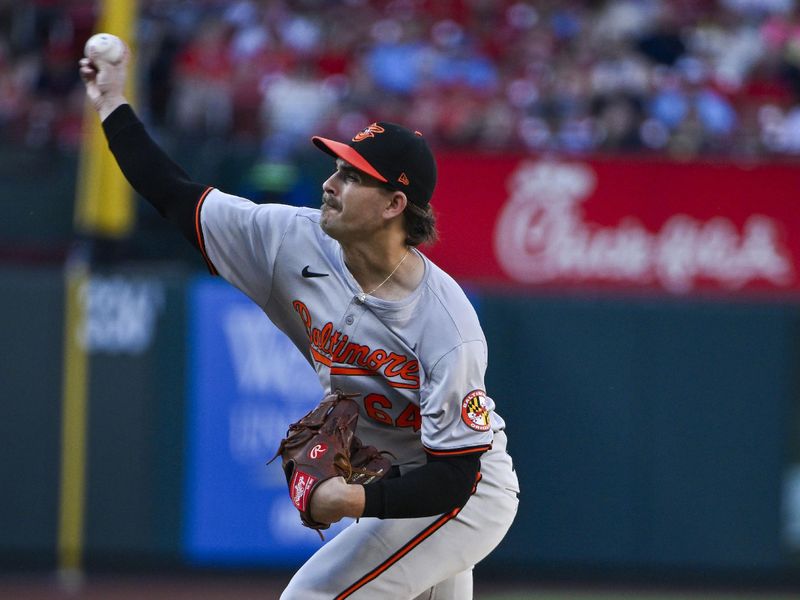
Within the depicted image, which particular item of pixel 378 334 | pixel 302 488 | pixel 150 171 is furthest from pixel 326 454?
pixel 150 171

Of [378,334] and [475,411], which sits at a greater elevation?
[378,334]

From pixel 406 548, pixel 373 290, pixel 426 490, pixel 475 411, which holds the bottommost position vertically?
pixel 406 548

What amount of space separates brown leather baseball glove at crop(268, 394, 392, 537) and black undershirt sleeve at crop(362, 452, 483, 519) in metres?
0.09

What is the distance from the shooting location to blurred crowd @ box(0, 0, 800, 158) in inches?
405

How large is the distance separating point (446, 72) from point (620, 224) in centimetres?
210

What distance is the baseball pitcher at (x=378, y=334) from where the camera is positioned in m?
3.85

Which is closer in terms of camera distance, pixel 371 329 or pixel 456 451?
pixel 456 451

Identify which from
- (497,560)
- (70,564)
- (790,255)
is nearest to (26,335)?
(70,564)

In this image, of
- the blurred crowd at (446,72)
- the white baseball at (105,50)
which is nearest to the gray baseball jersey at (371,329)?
the white baseball at (105,50)

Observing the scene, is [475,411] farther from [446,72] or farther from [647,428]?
[446,72]

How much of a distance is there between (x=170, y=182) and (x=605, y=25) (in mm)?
8806

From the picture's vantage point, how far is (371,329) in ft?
13.1

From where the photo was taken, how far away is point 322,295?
408 centimetres

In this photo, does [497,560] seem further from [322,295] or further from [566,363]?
[322,295]
